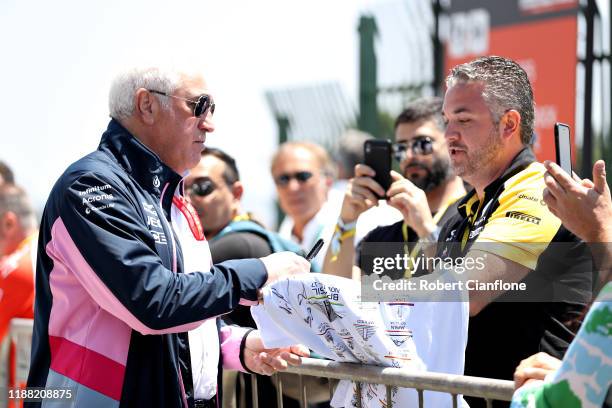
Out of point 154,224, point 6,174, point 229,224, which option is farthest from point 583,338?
point 6,174

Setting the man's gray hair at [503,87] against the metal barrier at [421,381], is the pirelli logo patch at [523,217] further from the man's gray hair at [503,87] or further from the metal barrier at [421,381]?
the metal barrier at [421,381]

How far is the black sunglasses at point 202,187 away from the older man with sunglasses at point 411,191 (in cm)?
111

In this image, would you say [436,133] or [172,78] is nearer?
[172,78]

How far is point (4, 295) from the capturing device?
5695 millimetres

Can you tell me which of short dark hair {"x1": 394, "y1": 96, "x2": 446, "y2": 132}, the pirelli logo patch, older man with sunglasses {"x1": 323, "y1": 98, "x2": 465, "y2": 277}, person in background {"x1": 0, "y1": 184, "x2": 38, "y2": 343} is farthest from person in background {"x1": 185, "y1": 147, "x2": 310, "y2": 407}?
the pirelli logo patch

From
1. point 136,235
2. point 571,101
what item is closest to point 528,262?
point 136,235

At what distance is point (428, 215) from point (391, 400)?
119 cm

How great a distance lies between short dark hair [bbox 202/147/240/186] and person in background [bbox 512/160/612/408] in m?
3.13

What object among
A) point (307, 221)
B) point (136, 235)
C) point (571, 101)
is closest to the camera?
point (136, 235)

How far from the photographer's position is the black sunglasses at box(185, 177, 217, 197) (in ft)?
18.4

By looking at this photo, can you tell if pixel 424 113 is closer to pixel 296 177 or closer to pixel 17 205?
pixel 296 177

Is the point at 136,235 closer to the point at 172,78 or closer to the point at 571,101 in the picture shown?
the point at 172,78

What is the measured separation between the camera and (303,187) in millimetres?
6535
